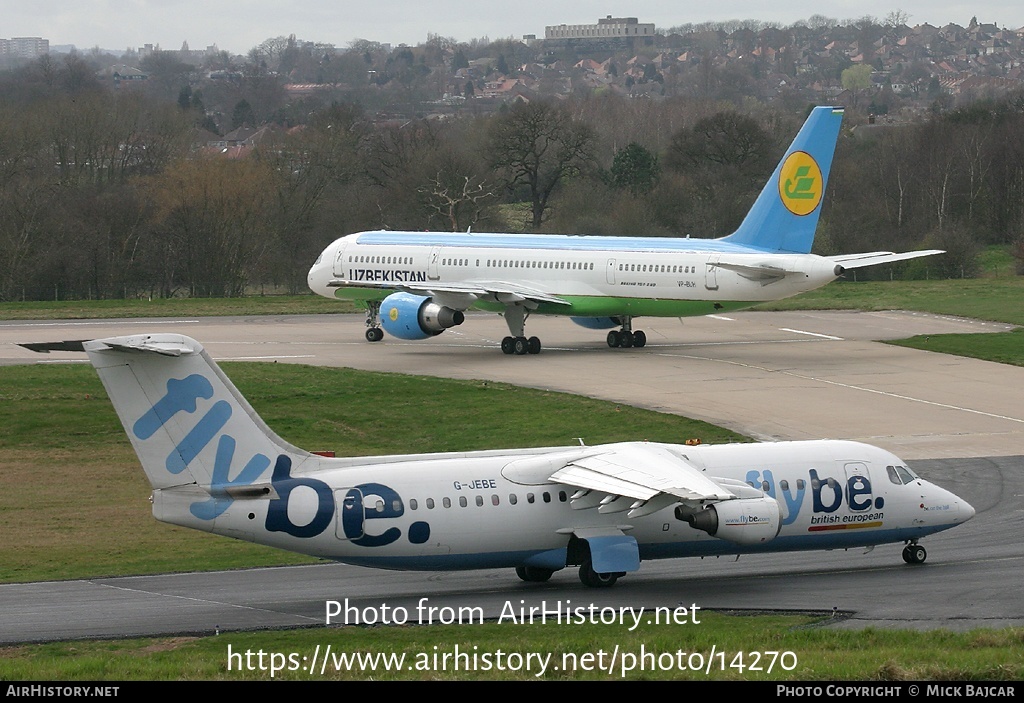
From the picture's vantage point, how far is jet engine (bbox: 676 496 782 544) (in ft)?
88.1

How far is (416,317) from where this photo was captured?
2355 inches

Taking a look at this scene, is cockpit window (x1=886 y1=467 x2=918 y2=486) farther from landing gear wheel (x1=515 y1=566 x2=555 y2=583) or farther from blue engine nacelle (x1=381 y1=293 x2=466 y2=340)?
blue engine nacelle (x1=381 y1=293 x2=466 y2=340)

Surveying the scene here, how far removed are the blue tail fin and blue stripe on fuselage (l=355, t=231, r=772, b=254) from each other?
0.79 metres

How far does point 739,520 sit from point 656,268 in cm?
3275

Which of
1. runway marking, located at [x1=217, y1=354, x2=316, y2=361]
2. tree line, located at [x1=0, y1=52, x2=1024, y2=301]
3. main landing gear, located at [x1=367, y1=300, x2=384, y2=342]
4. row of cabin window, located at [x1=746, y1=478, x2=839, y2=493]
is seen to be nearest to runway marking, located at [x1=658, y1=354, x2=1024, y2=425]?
main landing gear, located at [x1=367, y1=300, x2=384, y2=342]

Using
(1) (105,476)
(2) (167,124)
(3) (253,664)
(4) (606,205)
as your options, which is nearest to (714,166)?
(4) (606,205)

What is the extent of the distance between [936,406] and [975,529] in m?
16.2

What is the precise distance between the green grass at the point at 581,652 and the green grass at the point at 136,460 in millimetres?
8003

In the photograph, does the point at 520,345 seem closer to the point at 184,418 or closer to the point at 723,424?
the point at 723,424

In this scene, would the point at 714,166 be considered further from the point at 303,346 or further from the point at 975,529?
the point at 975,529

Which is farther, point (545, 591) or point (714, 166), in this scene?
point (714, 166)

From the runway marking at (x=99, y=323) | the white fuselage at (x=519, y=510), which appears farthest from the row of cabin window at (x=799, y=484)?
the runway marking at (x=99, y=323)

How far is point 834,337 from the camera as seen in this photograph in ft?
221
